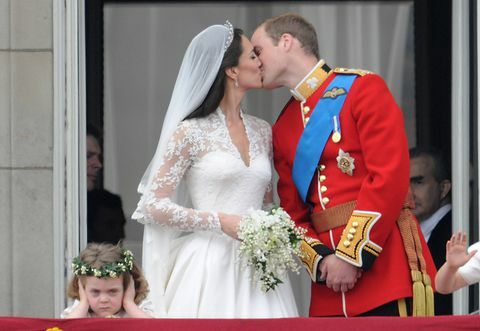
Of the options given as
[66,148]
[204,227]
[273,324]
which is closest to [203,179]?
[204,227]

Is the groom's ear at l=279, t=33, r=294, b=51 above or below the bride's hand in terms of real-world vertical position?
above

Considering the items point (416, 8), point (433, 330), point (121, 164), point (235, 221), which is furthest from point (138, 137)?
point (433, 330)

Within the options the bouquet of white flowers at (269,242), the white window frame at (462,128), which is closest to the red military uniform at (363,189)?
the bouquet of white flowers at (269,242)

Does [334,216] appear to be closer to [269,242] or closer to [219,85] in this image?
[269,242]

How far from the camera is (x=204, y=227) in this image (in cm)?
663

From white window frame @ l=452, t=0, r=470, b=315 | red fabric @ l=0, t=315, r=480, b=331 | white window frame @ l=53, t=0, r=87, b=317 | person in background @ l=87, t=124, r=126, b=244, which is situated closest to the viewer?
red fabric @ l=0, t=315, r=480, b=331

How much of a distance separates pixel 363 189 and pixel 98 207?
7.49 feet

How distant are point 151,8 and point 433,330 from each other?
430 centimetres

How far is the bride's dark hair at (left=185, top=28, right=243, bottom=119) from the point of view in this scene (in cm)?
680

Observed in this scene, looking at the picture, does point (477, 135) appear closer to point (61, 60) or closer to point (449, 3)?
point (449, 3)

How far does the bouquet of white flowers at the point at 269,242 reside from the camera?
6.39 meters

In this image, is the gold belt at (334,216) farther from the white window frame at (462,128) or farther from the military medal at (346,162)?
the white window frame at (462,128)

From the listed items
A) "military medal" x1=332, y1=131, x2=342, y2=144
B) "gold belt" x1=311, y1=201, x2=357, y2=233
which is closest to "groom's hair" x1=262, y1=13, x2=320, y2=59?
"military medal" x1=332, y1=131, x2=342, y2=144

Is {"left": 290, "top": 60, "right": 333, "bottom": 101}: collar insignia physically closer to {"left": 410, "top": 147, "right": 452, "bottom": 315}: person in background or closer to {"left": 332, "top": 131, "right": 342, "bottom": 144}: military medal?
{"left": 332, "top": 131, "right": 342, "bottom": 144}: military medal
